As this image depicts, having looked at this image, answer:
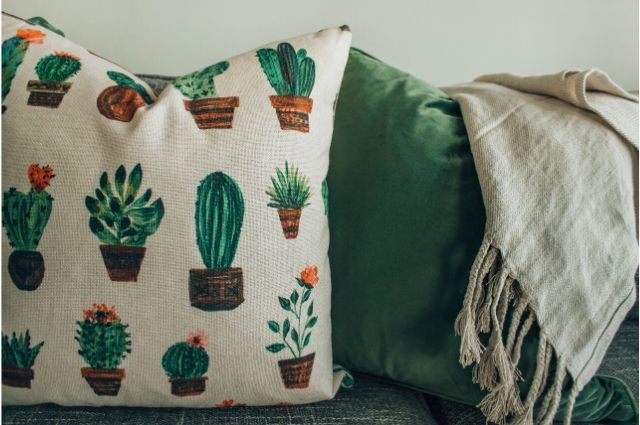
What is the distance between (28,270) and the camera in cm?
77

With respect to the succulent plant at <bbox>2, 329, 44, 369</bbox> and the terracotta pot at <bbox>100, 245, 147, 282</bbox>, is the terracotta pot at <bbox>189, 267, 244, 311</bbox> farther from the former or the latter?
the succulent plant at <bbox>2, 329, 44, 369</bbox>

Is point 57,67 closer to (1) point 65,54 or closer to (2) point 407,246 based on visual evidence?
(1) point 65,54

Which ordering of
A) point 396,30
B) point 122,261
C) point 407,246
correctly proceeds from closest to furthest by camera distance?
point 122,261
point 407,246
point 396,30

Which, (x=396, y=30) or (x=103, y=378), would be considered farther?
(x=396, y=30)

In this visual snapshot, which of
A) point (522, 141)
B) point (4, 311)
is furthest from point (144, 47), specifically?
point (522, 141)

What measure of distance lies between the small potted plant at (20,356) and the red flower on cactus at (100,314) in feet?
0.23

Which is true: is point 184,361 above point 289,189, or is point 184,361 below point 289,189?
below

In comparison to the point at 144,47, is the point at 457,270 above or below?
below

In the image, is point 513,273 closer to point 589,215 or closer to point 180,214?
point 589,215

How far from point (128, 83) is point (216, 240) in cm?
26

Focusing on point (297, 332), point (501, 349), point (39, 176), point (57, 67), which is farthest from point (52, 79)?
point (501, 349)

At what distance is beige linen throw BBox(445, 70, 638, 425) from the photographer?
824 millimetres

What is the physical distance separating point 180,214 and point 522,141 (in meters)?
0.48

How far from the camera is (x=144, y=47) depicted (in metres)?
1.24
